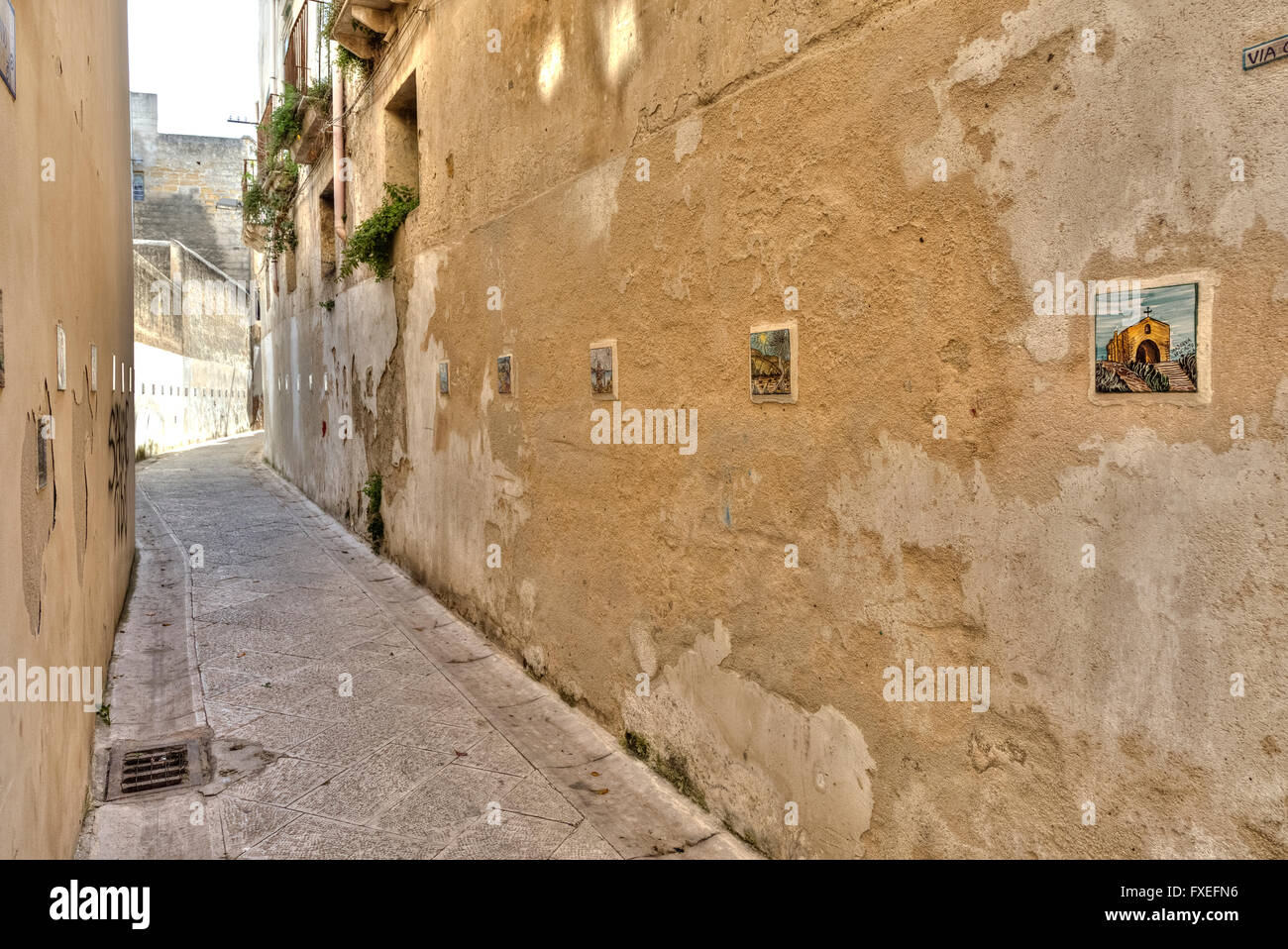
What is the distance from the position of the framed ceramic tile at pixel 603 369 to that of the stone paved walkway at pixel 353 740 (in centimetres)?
165

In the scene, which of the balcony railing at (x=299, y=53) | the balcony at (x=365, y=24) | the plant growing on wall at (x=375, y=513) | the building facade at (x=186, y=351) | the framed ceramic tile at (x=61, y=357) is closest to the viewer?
the framed ceramic tile at (x=61, y=357)

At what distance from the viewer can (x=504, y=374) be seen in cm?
539

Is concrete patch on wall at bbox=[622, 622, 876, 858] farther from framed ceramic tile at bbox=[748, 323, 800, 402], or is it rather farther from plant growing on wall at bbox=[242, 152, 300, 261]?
plant growing on wall at bbox=[242, 152, 300, 261]

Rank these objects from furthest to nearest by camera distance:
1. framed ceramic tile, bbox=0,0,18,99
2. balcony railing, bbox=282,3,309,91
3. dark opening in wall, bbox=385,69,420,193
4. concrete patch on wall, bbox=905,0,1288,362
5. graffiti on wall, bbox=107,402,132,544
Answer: balcony railing, bbox=282,3,309,91 → dark opening in wall, bbox=385,69,420,193 → graffiti on wall, bbox=107,402,132,544 → framed ceramic tile, bbox=0,0,18,99 → concrete patch on wall, bbox=905,0,1288,362

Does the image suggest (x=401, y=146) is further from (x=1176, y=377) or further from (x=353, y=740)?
(x=1176, y=377)

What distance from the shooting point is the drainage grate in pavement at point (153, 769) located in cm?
379

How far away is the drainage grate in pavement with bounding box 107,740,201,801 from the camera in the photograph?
149 inches

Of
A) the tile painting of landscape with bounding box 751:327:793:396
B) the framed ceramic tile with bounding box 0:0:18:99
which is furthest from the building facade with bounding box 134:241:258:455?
the tile painting of landscape with bounding box 751:327:793:396

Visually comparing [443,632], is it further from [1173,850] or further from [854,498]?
[1173,850]

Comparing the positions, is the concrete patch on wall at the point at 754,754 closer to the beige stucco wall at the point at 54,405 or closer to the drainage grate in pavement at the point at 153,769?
the drainage grate in pavement at the point at 153,769

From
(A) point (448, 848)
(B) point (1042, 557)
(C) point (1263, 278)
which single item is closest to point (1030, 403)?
(B) point (1042, 557)

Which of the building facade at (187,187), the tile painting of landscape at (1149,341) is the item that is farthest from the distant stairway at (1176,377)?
the building facade at (187,187)

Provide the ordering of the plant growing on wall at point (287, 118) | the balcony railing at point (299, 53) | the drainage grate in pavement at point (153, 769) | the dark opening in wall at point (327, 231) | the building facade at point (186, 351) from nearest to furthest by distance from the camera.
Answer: the drainage grate in pavement at point (153, 769), the dark opening in wall at point (327, 231), the balcony railing at point (299, 53), the plant growing on wall at point (287, 118), the building facade at point (186, 351)

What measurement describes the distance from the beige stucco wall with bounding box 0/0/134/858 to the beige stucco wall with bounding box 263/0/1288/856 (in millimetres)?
2168
